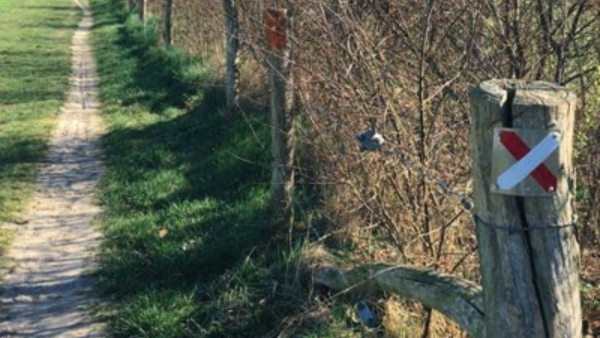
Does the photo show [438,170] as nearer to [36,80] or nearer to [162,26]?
[36,80]

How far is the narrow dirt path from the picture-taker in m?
5.57

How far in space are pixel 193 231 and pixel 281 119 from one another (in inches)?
48.4

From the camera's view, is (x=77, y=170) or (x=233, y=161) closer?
(x=233, y=161)

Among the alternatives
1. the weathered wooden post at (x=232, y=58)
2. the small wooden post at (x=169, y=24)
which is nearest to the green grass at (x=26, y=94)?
the small wooden post at (x=169, y=24)

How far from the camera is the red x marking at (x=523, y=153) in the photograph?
95.3 inches

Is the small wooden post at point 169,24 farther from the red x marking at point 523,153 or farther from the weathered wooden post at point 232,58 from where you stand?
the red x marking at point 523,153

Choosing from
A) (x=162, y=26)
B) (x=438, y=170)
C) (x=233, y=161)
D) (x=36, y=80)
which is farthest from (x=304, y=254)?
(x=162, y=26)

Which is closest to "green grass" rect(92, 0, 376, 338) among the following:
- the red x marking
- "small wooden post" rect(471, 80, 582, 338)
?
"small wooden post" rect(471, 80, 582, 338)

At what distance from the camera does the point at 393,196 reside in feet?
16.9

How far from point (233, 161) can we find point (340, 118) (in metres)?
2.87

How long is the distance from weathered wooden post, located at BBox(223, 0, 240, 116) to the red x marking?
24.9ft

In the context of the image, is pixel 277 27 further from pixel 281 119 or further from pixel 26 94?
pixel 26 94

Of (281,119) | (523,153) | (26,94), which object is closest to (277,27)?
(281,119)

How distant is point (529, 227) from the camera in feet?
8.20
